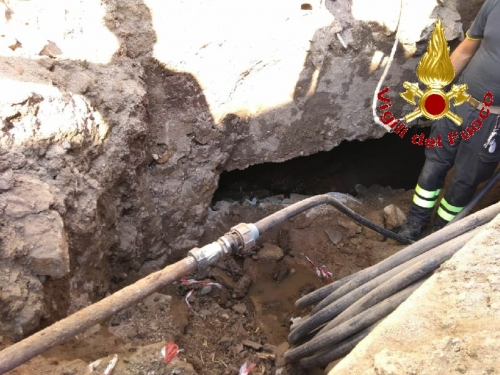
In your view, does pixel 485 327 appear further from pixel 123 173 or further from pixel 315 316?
pixel 123 173

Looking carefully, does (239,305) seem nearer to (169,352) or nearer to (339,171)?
(169,352)

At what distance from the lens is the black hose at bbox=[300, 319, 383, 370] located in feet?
4.85

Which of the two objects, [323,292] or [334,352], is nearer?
[334,352]

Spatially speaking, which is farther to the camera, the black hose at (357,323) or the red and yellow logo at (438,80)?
the red and yellow logo at (438,80)

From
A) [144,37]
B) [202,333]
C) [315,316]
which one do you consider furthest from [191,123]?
[315,316]

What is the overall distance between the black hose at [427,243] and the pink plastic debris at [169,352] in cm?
71

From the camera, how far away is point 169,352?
1.91 metres

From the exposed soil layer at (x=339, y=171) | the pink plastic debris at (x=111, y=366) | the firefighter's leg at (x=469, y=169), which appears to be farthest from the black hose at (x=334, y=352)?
the exposed soil layer at (x=339, y=171)

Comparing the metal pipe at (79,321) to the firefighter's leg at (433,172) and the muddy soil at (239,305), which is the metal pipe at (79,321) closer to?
the muddy soil at (239,305)

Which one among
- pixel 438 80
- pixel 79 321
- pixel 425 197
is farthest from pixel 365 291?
pixel 438 80

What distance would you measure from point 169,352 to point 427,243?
1.16 metres

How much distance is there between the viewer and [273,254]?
3.07 meters

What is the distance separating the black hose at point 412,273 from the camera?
1.33 m

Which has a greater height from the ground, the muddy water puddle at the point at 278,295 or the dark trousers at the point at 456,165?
the dark trousers at the point at 456,165
